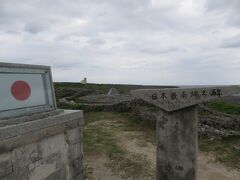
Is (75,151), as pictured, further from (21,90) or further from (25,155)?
(21,90)

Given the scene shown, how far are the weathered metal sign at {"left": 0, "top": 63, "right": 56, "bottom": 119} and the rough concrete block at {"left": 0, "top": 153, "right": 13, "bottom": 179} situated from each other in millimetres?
607

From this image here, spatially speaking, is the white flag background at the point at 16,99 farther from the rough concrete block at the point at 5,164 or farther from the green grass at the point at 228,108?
the green grass at the point at 228,108

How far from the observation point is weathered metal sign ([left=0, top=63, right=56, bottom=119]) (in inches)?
181

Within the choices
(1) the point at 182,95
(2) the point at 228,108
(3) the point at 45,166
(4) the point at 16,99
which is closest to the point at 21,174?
(3) the point at 45,166

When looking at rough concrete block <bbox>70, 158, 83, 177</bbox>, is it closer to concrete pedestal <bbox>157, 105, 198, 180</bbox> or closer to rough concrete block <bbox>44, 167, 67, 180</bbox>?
rough concrete block <bbox>44, 167, 67, 180</bbox>

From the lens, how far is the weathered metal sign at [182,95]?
5959mm

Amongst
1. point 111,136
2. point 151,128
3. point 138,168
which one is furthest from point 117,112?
point 138,168

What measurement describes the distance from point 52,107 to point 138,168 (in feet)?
15.2

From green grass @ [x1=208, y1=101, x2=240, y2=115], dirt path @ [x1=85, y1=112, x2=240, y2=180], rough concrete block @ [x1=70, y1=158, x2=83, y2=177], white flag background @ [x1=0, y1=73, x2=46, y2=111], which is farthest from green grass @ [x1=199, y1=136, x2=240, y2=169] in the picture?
green grass @ [x1=208, y1=101, x2=240, y2=115]

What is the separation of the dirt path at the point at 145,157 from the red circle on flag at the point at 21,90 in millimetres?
4285

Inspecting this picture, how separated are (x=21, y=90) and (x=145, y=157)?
628 cm

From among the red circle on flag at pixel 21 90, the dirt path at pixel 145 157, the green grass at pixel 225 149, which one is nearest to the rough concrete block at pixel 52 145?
the red circle on flag at pixel 21 90

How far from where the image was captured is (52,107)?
18.0ft

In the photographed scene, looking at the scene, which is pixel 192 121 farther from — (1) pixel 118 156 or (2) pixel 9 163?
(1) pixel 118 156
